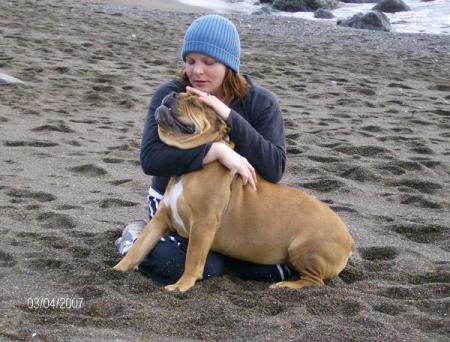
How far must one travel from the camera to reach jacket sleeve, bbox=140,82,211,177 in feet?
12.9

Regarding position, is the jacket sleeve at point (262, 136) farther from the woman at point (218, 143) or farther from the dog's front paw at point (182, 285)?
the dog's front paw at point (182, 285)

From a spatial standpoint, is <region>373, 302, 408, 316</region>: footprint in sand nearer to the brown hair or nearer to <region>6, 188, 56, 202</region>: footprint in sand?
the brown hair

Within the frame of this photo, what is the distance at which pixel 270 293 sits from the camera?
385 centimetres

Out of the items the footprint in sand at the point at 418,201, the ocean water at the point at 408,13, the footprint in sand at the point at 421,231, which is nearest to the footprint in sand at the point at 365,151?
the footprint in sand at the point at 418,201

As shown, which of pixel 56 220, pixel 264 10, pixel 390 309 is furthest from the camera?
pixel 264 10

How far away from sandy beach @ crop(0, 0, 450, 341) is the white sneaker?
0.26 ft

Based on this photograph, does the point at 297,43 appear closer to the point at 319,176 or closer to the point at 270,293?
the point at 319,176

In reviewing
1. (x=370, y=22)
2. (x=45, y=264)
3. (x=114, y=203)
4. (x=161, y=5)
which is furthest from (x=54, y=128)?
(x=161, y=5)

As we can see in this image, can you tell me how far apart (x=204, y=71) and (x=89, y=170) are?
2362 millimetres

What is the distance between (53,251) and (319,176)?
108 inches

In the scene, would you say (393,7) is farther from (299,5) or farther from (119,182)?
(119,182)

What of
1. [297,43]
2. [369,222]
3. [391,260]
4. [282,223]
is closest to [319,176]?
[369,222]

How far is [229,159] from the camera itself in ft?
12.9

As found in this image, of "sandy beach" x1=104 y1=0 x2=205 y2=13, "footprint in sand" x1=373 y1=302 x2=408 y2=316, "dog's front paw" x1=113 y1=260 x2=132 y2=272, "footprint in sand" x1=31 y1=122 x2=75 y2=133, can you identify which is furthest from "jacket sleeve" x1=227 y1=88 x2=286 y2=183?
"sandy beach" x1=104 y1=0 x2=205 y2=13
